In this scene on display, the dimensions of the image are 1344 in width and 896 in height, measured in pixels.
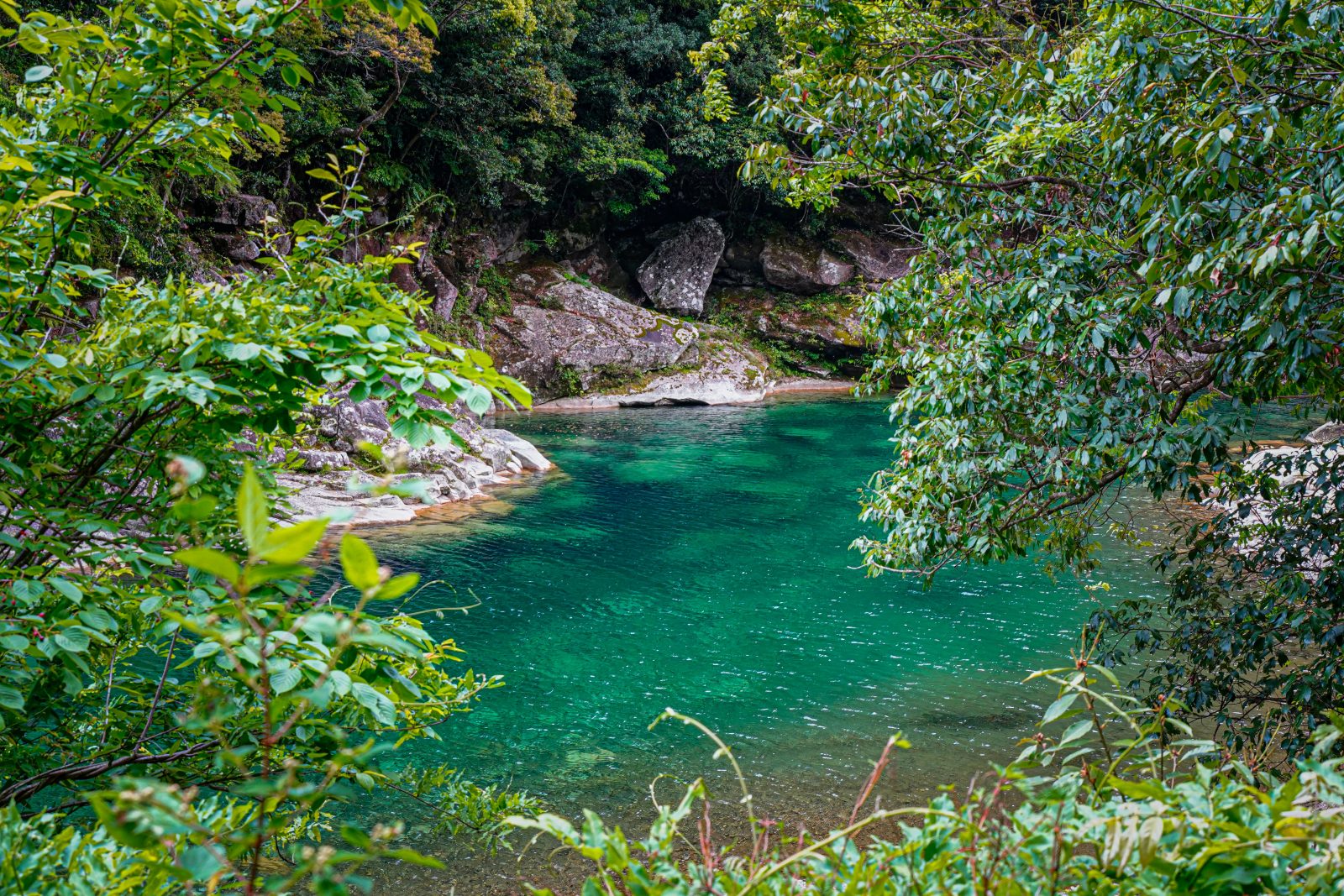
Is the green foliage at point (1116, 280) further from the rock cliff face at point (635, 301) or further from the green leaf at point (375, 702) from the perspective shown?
the rock cliff face at point (635, 301)

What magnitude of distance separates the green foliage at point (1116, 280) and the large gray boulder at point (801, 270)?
3034 cm

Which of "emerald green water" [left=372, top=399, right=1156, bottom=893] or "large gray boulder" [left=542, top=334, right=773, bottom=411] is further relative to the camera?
"large gray boulder" [left=542, top=334, right=773, bottom=411]

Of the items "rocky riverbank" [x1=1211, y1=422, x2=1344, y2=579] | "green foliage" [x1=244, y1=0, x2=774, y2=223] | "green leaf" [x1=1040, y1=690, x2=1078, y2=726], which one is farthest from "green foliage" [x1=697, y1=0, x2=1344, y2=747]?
"green foliage" [x1=244, y1=0, x2=774, y2=223]

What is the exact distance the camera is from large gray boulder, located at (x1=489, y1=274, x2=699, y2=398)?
1177 inches

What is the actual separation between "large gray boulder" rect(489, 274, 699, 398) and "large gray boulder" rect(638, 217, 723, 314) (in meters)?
2.45

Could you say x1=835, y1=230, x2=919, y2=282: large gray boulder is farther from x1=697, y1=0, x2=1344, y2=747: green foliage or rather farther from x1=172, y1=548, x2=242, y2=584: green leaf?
x1=172, y1=548, x2=242, y2=584: green leaf

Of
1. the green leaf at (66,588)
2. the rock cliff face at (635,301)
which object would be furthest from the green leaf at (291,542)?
the rock cliff face at (635,301)

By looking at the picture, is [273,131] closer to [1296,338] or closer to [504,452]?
[1296,338]

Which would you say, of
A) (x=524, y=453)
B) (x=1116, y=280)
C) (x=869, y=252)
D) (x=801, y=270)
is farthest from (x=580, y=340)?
(x=1116, y=280)

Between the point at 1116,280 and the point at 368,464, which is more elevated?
the point at 1116,280

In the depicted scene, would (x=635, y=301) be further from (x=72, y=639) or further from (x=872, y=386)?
(x=72, y=639)

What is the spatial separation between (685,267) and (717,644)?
28.0m

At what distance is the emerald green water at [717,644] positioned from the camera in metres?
7.18

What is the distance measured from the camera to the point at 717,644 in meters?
10.0
